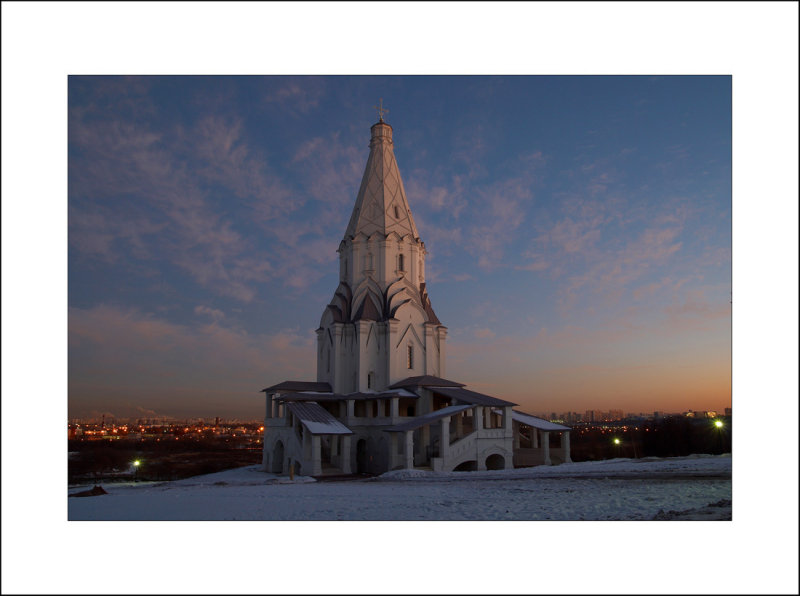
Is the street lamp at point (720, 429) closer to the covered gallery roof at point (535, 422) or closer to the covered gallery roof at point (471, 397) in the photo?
the covered gallery roof at point (535, 422)

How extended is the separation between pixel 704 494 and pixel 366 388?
18.6 meters

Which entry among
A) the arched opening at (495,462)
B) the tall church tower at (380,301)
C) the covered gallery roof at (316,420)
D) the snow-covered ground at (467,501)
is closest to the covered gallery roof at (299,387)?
the tall church tower at (380,301)

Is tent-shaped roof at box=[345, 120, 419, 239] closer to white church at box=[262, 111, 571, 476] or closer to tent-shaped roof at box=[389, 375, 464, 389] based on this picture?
white church at box=[262, 111, 571, 476]

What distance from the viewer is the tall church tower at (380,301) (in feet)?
96.1

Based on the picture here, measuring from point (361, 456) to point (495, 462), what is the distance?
24.2 feet

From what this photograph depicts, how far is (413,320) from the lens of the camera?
3005cm

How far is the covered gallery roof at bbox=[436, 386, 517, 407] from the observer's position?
2330cm

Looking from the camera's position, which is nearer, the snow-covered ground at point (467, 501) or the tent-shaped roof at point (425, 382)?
the snow-covered ground at point (467, 501)

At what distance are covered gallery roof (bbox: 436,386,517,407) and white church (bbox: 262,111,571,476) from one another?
2.3 inches

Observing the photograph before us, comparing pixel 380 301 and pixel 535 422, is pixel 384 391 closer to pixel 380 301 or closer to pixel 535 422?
pixel 380 301

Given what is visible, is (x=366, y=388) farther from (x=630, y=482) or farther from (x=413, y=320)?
(x=630, y=482)

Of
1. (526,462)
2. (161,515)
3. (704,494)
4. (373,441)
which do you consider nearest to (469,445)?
(526,462)

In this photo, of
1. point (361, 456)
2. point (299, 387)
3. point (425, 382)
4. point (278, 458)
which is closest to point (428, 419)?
point (425, 382)

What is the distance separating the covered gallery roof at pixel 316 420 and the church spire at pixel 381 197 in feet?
33.9
